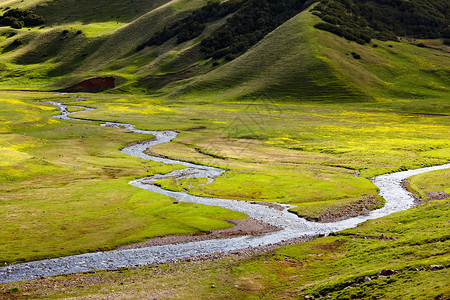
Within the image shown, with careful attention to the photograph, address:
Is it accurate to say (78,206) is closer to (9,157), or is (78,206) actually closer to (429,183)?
(9,157)

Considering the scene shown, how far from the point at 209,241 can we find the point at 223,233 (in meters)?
2.45

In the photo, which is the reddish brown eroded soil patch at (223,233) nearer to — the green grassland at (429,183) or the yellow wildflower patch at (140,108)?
the green grassland at (429,183)

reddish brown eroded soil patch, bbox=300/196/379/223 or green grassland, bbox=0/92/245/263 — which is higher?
green grassland, bbox=0/92/245/263

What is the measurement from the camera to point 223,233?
151 feet

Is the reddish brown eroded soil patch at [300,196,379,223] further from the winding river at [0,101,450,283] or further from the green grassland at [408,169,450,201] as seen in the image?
the green grassland at [408,169,450,201]

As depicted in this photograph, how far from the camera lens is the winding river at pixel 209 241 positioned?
36.5 m

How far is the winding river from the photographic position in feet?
120

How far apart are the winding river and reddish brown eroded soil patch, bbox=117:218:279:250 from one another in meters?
0.83

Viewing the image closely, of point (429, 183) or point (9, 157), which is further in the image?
point (9, 157)

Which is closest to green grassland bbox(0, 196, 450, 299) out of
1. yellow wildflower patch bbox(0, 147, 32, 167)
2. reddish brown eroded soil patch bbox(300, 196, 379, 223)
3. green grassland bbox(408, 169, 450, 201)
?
reddish brown eroded soil patch bbox(300, 196, 379, 223)

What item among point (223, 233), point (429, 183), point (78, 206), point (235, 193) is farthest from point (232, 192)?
point (429, 183)

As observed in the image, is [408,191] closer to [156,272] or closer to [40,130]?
[156,272]

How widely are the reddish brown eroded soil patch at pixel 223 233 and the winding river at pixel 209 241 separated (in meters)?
0.83

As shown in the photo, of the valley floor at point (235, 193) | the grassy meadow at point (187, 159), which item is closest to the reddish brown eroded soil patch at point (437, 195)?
the valley floor at point (235, 193)
